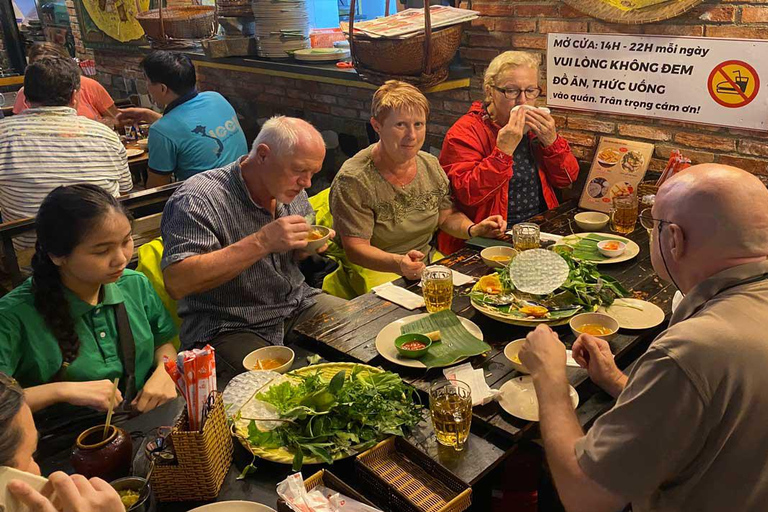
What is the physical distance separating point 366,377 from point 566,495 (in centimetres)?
64

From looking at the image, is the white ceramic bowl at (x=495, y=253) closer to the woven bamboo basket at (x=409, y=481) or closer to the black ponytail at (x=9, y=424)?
the woven bamboo basket at (x=409, y=481)

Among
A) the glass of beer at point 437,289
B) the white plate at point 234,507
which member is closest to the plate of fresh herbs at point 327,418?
the white plate at point 234,507

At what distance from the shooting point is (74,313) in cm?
196

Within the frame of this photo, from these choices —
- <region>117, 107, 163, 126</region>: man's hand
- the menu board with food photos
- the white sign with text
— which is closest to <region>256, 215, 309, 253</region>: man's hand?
the menu board with food photos

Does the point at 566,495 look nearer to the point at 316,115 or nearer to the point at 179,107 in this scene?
the point at 179,107

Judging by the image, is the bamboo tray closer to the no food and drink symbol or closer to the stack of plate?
the no food and drink symbol

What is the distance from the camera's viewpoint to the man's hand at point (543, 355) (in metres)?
1.65

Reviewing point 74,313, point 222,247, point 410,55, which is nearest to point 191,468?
point 74,313

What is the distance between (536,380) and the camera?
166cm

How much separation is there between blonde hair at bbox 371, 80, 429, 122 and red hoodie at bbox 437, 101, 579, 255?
1.39 ft

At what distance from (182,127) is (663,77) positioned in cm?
289

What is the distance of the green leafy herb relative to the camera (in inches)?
62.6

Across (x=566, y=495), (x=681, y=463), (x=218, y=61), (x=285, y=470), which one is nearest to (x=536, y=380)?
(x=566, y=495)

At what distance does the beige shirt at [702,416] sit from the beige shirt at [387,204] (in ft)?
6.05
